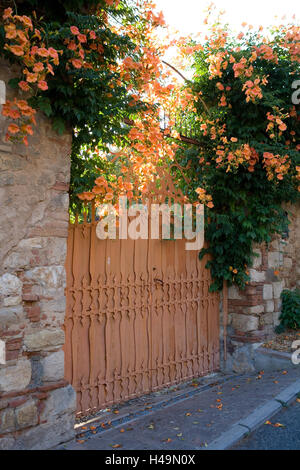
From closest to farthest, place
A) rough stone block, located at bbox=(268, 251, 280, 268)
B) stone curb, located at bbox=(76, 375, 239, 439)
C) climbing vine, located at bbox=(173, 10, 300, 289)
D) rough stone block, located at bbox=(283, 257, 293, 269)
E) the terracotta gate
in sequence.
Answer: stone curb, located at bbox=(76, 375, 239, 439)
the terracotta gate
climbing vine, located at bbox=(173, 10, 300, 289)
rough stone block, located at bbox=(268, 251, 280, 268)
rough stone block, located at bbox=(283, 257, 293, 269)

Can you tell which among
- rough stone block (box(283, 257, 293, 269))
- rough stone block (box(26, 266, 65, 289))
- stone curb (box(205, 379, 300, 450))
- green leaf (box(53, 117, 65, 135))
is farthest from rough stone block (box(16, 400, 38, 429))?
rough stone block (box(283, 257, 293, 269))

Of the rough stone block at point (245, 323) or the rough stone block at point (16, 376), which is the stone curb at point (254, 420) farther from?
the rough stone block at point (16, 376)

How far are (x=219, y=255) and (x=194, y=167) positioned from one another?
1186mm

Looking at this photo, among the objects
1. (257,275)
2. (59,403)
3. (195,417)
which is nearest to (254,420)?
(195,417)

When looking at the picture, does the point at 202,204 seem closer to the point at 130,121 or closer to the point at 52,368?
the point at 130,121

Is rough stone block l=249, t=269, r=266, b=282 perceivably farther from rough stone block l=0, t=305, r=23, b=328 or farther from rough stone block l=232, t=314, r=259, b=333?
rough stone block l=0, t=305, r=23, b=328

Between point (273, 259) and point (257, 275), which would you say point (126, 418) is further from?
point (273, 259)

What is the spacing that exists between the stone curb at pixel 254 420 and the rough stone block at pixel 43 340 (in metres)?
1.35

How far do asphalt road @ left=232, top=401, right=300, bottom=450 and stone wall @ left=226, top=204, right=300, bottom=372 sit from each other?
1401mm

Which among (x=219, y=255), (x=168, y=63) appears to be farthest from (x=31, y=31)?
(x=219, y=255)

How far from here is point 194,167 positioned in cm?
484
